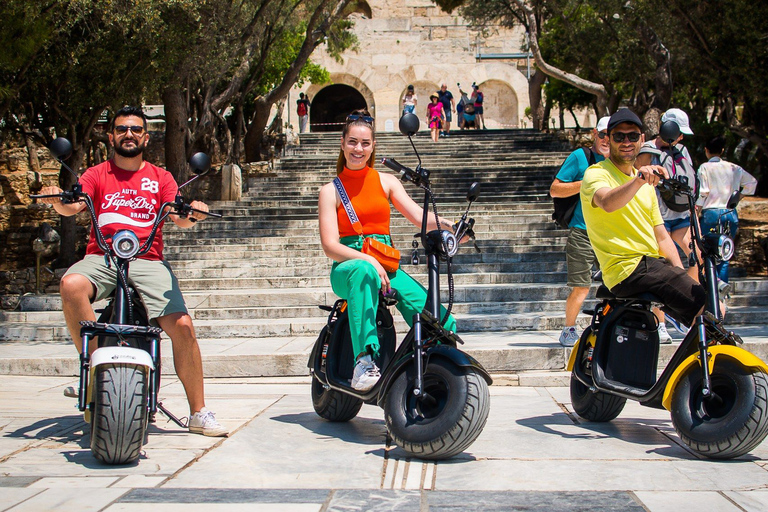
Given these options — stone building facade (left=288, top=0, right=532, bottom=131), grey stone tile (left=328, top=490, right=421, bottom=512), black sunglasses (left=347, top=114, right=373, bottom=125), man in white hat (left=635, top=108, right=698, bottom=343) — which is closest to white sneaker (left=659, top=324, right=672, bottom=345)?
man in white hat (left=635, top=108, right=698, bottom=343)

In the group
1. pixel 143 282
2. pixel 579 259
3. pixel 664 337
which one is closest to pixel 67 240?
pixel 579 259

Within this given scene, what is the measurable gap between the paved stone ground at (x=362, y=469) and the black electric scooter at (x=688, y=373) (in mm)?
144

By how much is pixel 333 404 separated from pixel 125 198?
1647mm

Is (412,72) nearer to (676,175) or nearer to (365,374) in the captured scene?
(676,175)

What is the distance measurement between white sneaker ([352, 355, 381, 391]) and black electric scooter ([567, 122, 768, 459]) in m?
1.24

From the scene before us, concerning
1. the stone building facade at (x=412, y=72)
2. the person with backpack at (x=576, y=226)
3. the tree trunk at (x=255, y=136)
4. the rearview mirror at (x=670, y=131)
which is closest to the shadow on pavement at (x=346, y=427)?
the rearview mirror at (x=670, y=131)

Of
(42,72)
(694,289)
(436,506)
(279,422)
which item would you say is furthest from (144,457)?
(42,72)

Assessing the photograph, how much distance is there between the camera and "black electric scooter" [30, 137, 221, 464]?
3.65m

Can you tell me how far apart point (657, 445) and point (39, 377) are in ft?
16.7

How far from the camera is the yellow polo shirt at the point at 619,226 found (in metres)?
4.49

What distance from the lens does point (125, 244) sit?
3.93 meters

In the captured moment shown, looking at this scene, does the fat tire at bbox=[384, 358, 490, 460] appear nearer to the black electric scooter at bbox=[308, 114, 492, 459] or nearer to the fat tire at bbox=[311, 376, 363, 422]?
the black electric scooter at bbox=[308, 114, 492, 459]

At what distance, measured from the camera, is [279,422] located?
474 centimetres

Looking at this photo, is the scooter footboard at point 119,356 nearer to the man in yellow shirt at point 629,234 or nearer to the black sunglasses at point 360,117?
the black sunglasses at point 360,117
